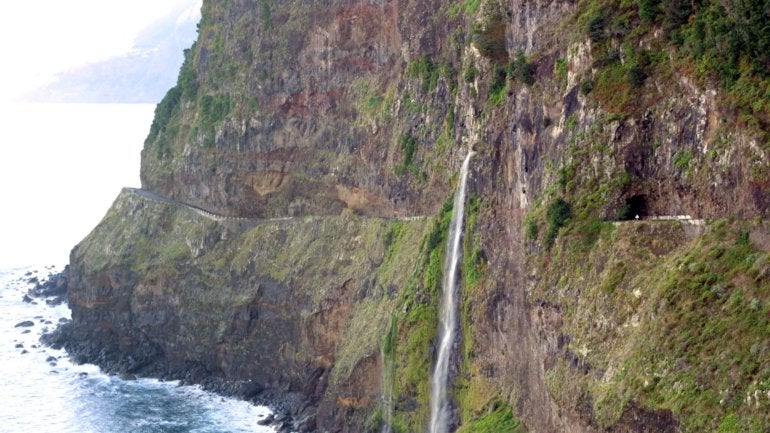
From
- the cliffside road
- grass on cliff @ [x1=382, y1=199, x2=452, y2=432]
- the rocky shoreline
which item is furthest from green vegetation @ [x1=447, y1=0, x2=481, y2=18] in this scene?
the rocky shoreline

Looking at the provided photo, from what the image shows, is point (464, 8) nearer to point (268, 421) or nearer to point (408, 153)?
point (408, 153)

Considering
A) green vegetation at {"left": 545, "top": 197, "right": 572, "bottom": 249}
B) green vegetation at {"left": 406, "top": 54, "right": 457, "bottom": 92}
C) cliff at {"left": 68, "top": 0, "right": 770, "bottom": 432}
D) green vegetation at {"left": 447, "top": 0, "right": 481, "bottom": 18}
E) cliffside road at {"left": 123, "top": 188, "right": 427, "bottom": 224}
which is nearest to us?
cliff at {"left": 68, "top": 0, "right": 770, "bottom": 432}

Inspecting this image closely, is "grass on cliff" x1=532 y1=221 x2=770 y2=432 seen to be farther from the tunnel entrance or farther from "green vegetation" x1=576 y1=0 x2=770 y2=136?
"green vegetation" x1=576 y1=0 x2=770 y2=136

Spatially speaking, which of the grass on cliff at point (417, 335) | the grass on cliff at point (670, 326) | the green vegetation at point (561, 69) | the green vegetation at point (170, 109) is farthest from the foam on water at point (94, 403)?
the grass on cliff at point (670, 326)

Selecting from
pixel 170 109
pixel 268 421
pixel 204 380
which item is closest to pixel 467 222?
pixel 268 421

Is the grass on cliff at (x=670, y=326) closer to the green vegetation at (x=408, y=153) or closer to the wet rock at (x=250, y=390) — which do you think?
the green vegetation at (x=408, y=153)

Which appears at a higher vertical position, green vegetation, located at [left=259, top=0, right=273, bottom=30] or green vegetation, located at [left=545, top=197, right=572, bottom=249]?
green vegetation, located at [left=259, top=0, right=273, bottom=30]

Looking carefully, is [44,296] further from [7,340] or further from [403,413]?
[403,413]
